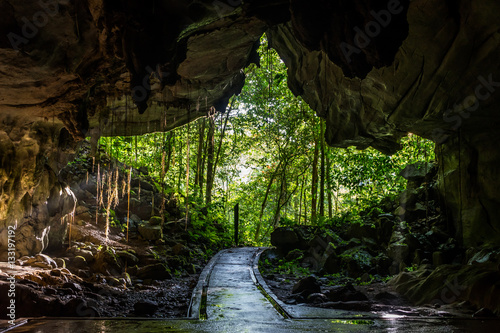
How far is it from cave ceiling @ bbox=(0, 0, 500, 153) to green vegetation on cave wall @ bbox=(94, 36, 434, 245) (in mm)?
3904

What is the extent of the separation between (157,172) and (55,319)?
46.0 feet

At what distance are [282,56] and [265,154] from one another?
13.2 meters

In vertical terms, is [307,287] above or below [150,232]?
below

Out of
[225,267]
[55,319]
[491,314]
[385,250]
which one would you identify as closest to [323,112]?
[385,250]

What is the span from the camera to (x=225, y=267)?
1167 centimetres

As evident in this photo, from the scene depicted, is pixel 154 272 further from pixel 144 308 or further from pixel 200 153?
pixel 200 153

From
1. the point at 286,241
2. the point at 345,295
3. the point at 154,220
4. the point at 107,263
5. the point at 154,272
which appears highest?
the point at 154,220

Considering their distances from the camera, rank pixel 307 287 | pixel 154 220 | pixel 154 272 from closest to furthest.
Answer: pixel 307 287
pixel 154 272
pixel 154 220

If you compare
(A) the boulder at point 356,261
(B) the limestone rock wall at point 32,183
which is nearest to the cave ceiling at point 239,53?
(B) the limestone rock wall at point 32,183

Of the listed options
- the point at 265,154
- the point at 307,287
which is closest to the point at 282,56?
the point at 307,287

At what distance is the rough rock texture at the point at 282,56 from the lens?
5.95m

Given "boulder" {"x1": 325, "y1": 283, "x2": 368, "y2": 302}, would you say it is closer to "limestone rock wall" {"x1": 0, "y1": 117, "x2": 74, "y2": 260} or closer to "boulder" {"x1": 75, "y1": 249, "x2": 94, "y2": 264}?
"boulder" {"x1": 75, "y1": 249, "x2": 94, "y2": 264}

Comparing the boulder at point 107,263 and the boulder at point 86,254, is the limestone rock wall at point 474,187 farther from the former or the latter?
the boulder at point 86,254

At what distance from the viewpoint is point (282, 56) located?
11617mm
